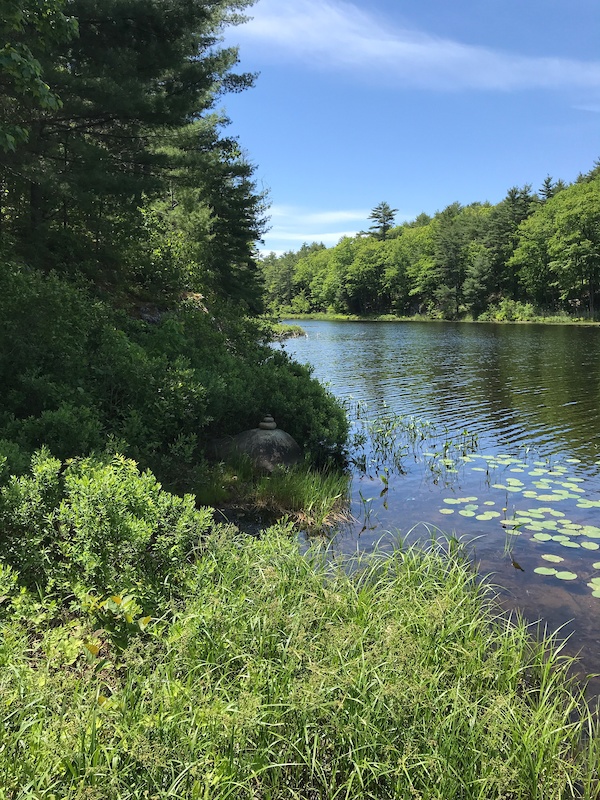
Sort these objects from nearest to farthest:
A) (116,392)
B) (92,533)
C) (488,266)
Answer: (92,533) < (116,392) < (488,266)

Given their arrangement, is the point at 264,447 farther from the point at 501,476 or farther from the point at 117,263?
the point at 117,263

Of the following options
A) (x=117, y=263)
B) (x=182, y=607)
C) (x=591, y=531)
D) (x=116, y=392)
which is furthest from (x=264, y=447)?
(x=117, y=263)

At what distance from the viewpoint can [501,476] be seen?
32.1ft

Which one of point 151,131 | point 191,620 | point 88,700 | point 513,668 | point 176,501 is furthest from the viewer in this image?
point 151,131

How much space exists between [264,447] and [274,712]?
250 inches

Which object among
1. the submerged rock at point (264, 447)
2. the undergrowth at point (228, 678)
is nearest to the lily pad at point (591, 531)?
the undergrowth at point (228, 678)

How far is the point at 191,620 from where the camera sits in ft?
10.9

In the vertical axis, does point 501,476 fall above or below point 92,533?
below

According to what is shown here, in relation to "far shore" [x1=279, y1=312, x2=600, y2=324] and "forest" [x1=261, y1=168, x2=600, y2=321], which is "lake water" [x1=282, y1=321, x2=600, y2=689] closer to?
"forest" [x1=261, y1=168, x2=600, y2=321]

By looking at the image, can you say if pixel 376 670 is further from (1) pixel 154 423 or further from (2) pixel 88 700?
(1) pixel 154 423

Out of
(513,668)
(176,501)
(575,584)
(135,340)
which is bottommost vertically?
(575,584)

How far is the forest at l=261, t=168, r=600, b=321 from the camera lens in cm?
5738

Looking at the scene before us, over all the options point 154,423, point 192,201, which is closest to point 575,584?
point 154,423

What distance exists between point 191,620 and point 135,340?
7.52 metres
